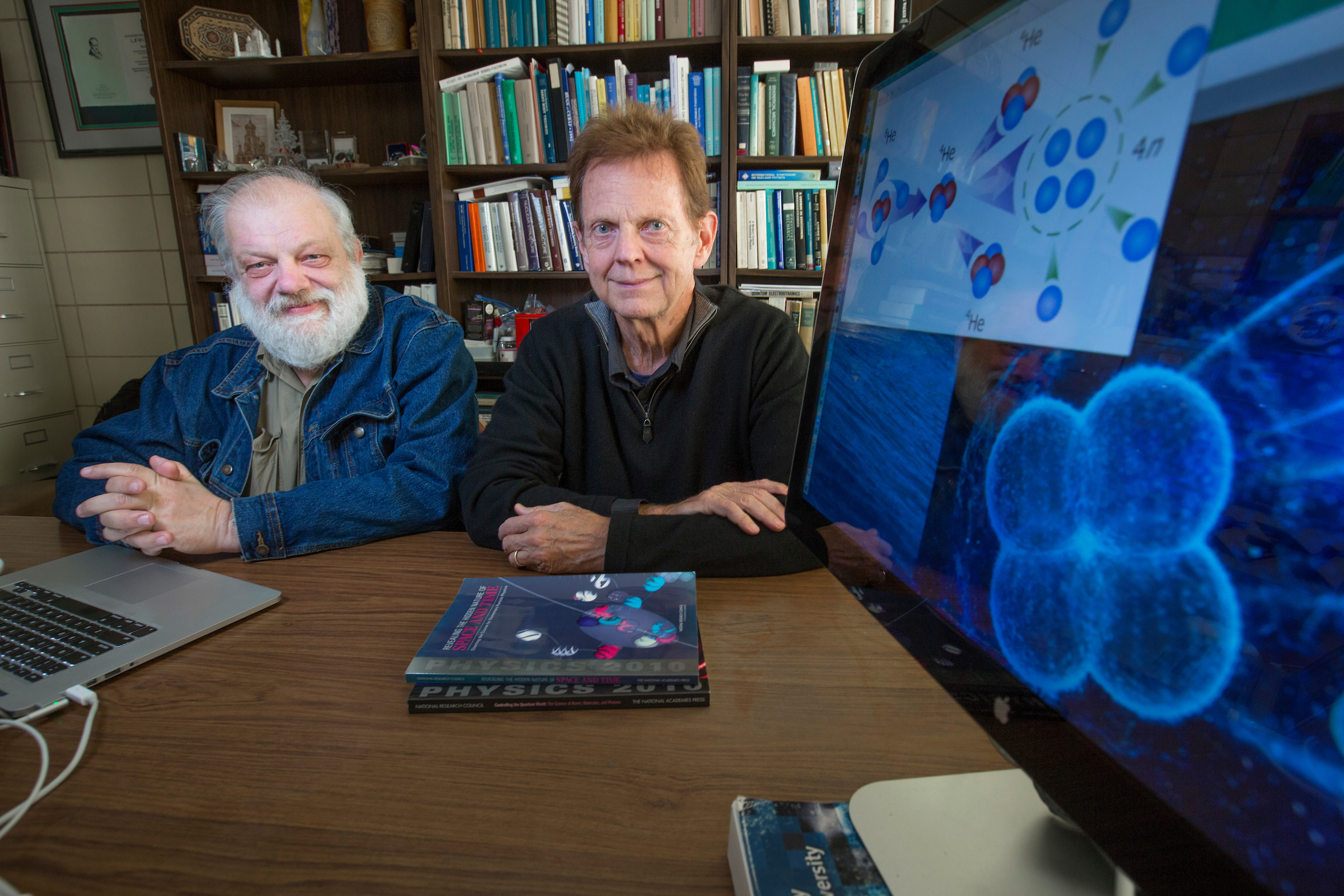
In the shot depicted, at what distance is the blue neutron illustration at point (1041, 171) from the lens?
263 millimetres

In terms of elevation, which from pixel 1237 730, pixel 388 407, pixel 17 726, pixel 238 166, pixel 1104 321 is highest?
pixel 238 166

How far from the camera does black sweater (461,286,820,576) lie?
1193 mm

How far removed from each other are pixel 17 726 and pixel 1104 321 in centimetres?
83

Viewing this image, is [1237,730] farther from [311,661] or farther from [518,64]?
[518,64]

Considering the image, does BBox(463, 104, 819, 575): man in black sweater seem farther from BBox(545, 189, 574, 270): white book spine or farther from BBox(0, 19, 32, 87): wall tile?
A: BBox(0, 19, 32, 87): wall tile

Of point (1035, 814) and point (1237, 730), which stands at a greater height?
point (1237, 730)

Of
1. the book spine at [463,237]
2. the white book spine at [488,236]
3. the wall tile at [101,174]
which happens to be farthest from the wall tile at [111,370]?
the white book spine at [488,236]

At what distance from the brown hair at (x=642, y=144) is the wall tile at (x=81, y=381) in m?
3.39

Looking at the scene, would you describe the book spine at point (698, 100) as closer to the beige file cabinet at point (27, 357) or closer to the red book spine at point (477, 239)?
the red book spine at point (477, 239)

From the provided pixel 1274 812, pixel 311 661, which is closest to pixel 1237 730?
pixel 1274 812

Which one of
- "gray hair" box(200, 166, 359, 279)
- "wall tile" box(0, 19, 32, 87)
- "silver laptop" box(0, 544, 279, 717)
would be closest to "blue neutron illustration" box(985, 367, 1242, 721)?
"silver laptop" box(0, 544, 279, 717)

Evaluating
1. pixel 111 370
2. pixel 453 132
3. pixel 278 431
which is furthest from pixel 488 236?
pixel 111 370

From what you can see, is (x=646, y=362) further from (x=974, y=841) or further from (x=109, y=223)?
(x=109, y=223)

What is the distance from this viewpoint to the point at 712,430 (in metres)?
1.28
